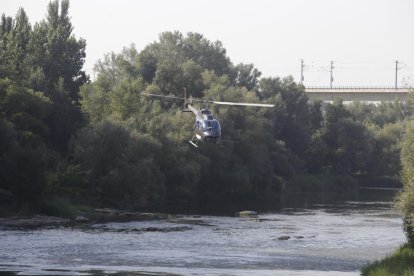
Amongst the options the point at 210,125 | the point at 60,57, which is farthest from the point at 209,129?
the point at 60,57

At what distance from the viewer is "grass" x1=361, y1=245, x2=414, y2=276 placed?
137ft

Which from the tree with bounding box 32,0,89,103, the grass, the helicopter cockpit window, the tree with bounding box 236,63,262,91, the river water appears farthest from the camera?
the tree with bounding box 236,63,262,91

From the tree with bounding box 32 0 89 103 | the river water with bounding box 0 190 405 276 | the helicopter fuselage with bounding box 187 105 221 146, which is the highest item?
the tree with bounding box 32 0 89 103

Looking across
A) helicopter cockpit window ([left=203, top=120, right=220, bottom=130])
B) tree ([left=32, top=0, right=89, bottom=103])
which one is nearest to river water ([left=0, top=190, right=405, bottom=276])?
helicopter cockpit window ([left=203, top=120, right=220, bottom=130])

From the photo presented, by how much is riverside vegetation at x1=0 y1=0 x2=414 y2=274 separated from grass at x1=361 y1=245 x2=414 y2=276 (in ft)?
4.03

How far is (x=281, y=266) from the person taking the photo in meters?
51.2

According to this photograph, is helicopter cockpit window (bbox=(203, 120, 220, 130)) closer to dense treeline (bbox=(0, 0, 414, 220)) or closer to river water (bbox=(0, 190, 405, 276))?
river water (bbox=(0, 190, 405, 276))

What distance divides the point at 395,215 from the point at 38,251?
4290cm

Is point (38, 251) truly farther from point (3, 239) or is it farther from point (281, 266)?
point (281, 266)

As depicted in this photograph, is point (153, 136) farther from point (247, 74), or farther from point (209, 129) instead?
point (247, 74)

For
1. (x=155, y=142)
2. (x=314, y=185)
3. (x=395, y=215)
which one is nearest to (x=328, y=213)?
(x=395, y=215)

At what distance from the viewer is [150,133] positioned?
9594cm

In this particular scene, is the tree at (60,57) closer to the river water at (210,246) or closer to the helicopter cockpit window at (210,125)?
the river water at (210,246)

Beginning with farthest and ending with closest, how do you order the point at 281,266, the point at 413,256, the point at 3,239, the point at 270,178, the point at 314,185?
the point at 314,185
the point at 270,178
the point at 3,239
the point at 281,266
the point at 413,256
